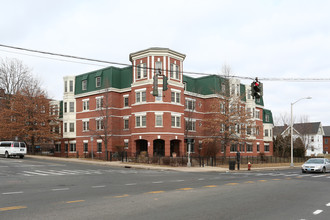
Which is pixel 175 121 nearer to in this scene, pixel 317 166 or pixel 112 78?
pixel 112 78

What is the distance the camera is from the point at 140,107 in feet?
136

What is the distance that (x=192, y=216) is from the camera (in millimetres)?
8391

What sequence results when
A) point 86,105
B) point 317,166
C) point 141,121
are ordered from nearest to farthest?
point 317,166
point 141,121
point 86,105

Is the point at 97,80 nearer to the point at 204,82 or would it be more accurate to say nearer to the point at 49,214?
the point at 204,82

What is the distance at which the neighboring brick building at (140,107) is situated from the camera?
4044 cm

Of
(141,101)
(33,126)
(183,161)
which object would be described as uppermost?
(141,101)

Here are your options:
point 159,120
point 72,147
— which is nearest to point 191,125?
point 159,120

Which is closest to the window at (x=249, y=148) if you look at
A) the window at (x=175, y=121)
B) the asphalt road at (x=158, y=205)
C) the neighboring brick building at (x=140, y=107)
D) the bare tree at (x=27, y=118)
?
the neighboring brick building at (x=140, y=107)

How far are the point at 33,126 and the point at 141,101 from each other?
18922mm

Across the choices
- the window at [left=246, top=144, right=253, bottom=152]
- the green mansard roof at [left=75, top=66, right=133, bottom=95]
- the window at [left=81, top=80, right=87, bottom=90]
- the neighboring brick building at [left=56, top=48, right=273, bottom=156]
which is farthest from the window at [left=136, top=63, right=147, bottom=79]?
the window at [left=246, top=144, right=253, bottom=152]

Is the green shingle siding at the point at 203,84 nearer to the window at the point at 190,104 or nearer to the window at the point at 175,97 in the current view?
the window at the point at 190,104

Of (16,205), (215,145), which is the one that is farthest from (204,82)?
(16,205)

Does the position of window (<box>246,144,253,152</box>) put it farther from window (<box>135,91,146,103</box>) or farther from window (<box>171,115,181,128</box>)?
window (<box>135,91,146,103</box>)

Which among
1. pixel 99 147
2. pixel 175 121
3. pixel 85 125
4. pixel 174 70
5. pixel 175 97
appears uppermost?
pixel 174 70
